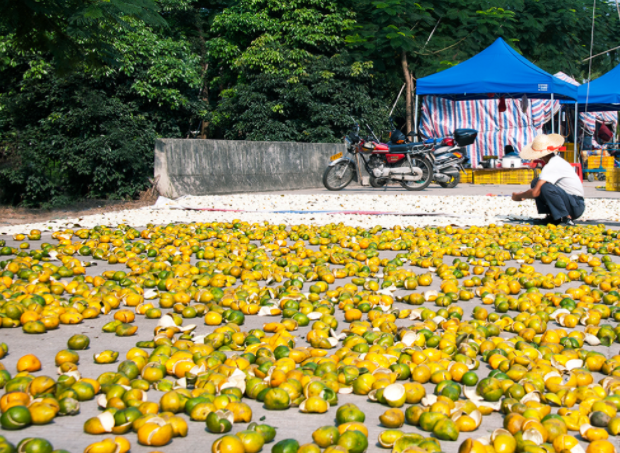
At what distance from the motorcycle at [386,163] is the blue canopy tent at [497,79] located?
2800 millimetres

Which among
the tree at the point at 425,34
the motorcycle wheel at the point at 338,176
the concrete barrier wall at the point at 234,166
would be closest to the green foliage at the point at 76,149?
the concrete barrier wall at the point at 234,166

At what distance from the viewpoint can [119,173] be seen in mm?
12391

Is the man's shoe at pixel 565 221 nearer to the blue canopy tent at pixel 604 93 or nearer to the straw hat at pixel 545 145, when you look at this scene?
the straw hat at pixel 545 145

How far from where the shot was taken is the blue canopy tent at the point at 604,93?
689 inches

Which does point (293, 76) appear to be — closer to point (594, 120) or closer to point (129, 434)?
point (594, 120)

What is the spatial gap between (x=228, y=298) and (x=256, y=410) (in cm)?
156

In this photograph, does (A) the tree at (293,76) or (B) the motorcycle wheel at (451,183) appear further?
(A) the tree at (293,76)

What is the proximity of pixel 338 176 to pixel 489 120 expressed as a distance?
6778mm

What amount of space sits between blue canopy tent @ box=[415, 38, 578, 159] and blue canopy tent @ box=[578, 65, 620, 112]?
1.86 meters

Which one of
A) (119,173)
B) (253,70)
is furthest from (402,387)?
(253,70)

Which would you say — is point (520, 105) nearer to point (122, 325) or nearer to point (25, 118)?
point (25, 118)

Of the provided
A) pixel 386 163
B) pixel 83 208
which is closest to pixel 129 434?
pixel 83 208

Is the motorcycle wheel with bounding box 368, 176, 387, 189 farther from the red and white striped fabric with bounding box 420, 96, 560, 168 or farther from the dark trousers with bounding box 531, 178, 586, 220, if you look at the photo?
the dark trousers with bounding box 531, 178, 586, 220

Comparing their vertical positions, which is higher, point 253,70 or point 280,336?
point 253,70
